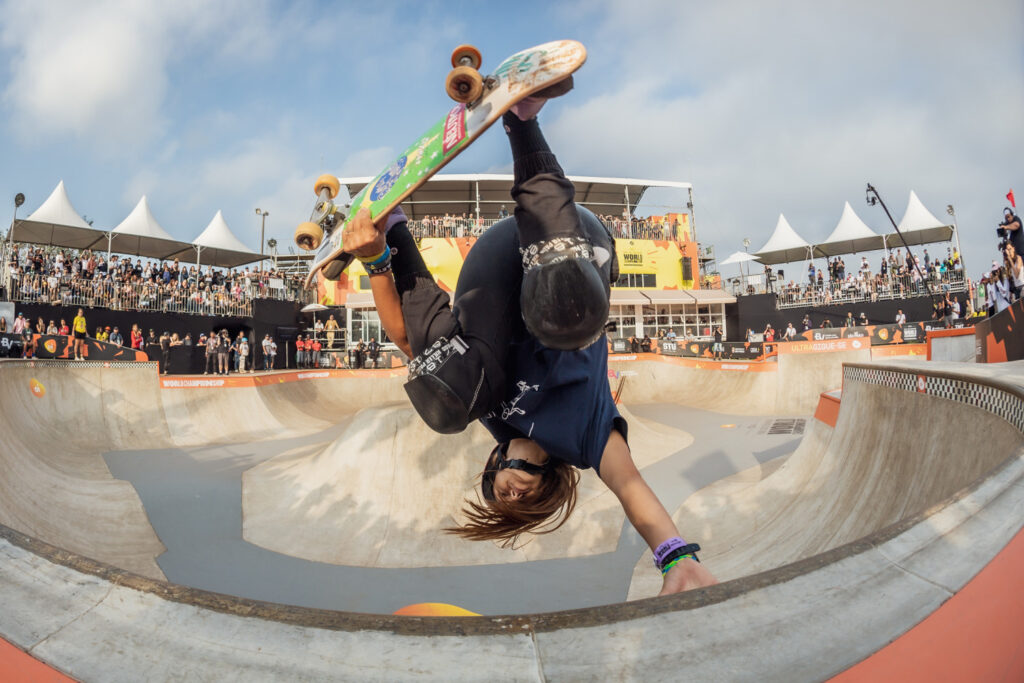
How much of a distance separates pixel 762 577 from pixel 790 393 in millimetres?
16718

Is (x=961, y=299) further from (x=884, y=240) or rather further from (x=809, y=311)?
(x=884, y=240)

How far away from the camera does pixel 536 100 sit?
6.55 ft

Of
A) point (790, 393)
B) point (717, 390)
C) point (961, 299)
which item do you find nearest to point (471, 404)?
point (790, 393)

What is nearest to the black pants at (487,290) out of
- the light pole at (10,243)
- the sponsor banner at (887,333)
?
the sponsor banner at (887,333)

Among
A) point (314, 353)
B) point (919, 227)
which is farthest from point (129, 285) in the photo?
point (919, 227)

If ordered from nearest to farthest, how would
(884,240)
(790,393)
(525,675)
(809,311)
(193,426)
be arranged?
(525,675) → (193,426) → (790,393) → (809,311) → (884,240)

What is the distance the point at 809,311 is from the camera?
1095 inches

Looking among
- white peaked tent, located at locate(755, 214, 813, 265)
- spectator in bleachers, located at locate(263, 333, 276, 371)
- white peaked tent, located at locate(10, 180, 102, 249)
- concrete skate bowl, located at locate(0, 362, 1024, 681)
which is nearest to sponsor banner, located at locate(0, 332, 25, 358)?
spectator in bleachers, located at locate(263, 333, 276, 371)

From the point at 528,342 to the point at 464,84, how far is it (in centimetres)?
111

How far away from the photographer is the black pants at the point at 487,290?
1.96 metres

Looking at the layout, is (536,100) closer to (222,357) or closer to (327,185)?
(327,185)

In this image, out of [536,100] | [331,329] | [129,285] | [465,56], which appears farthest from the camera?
[331,329]

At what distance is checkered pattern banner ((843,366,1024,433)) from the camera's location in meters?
2.78

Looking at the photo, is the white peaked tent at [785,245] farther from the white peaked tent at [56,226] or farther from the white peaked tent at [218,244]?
the white peaked tent at [56,226]
